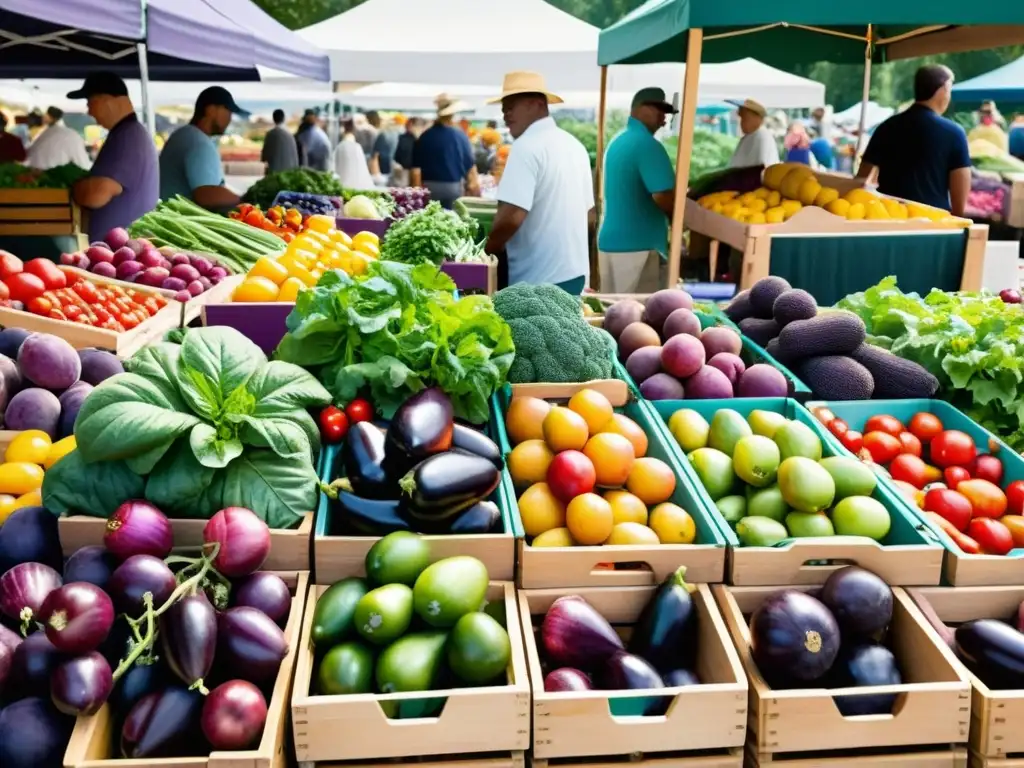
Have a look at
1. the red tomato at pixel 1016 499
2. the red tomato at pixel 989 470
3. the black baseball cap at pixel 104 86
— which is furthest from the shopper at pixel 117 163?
the red tomato at pixel 1016 499

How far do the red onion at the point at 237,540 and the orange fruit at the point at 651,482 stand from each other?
3.24ft

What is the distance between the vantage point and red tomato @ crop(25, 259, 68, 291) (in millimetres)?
4059

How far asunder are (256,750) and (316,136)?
14132 mm

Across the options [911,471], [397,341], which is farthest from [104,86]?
[911,471]

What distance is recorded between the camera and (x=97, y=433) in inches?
84.1

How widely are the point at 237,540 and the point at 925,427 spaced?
2192mm

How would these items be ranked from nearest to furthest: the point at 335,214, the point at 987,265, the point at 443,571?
the point at 443,571
the point at 987,265
the point at 335,214

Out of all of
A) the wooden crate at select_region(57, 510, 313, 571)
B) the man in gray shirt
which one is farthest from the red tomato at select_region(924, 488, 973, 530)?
the man in gray shirt

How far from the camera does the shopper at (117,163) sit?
5891mm

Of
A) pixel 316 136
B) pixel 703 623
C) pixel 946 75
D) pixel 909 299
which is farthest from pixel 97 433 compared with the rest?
pixel 316 136

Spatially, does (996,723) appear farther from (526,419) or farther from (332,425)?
(332,425)

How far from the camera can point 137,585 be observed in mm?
1856

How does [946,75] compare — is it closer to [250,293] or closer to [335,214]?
[335,214]

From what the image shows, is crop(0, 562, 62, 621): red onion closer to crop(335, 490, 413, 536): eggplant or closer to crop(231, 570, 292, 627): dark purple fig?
crop(231, 570, 292, 627): dark purple fig
